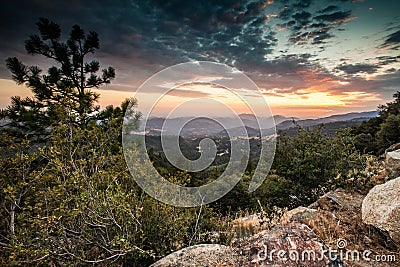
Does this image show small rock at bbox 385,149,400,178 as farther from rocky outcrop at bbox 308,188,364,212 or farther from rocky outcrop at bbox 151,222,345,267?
rocky outcrop at bbox 151,222,345,267

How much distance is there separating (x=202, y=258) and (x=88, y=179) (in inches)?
101

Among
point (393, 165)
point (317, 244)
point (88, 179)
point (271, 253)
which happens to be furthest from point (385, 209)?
point (88, 179)

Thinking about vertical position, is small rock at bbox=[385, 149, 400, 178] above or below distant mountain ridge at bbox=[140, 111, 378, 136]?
below

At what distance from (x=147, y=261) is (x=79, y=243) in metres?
1.43

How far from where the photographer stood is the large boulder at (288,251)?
3391 mm

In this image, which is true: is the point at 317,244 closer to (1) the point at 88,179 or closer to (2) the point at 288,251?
(2) the point at 288,251

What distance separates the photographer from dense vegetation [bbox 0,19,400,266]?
412cm

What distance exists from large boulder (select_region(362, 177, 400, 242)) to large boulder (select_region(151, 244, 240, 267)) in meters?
2.81

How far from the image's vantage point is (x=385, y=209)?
4375 mm

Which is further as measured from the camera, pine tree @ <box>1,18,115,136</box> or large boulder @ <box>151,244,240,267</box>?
pine tree @ <box>1,18,115,136</box>

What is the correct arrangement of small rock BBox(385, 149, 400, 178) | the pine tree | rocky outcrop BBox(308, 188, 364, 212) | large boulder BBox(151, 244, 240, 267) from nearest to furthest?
large boulder BBox(151, 244, 240, 267)
rocky outcrop BBox(308, 188, 364, 212)
small rock BBox(385, 149, 400, 178)
the pine tree

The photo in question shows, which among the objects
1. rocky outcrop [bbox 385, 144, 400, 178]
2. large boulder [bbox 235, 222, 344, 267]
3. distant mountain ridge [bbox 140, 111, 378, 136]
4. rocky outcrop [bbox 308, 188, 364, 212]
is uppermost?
distant mountain ridge [bbox 140, 111, 378, 136]

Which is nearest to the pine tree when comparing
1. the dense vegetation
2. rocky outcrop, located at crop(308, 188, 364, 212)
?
the dense vegetation

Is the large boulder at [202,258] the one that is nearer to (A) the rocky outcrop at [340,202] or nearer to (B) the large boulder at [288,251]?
(B) the large boulder at [288,251]
